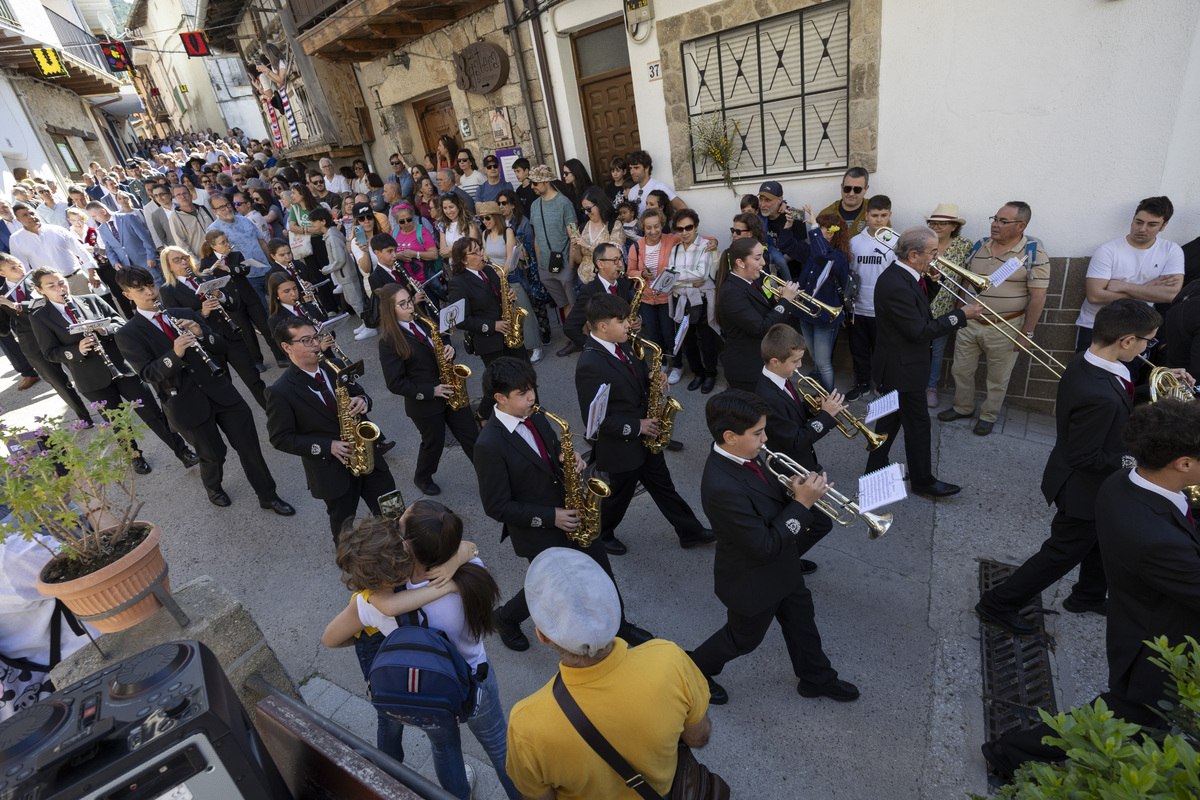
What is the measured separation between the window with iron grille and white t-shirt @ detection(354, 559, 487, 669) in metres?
5.60

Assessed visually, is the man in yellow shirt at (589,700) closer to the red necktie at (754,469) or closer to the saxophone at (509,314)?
the red necktie at (754,469)

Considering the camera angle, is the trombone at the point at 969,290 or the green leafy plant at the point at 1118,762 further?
the trombone at the point at 969,290

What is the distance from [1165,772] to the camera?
113 centimetres

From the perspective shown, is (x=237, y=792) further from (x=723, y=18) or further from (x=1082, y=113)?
(x=723, y=18)

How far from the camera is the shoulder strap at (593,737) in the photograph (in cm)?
167

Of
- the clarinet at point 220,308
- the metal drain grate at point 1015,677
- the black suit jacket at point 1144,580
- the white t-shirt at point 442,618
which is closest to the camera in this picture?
the black suit jacket at point 1144,580

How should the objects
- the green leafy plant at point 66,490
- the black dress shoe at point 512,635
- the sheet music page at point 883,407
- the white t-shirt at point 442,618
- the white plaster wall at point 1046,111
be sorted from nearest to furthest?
the white t-shirt at point 442,618 → the green leafy plant at point 66,490 → the sheet music page at point 883,407 → the black dress shoe at point 512,635 → the white plaster wall at point 1046,111

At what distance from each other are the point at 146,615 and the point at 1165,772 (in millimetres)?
3607

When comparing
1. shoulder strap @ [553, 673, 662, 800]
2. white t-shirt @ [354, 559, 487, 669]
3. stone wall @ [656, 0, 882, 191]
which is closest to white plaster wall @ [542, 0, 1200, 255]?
stone wall @ [656, 0, 882, 191]

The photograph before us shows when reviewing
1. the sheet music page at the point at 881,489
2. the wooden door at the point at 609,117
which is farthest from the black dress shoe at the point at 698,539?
the wooden door at the point at 609,117

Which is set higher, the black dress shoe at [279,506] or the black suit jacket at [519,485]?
the black suit jacket at [519,485]

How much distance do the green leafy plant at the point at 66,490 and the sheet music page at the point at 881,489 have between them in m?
3.32

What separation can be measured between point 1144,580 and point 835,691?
1.41 metres

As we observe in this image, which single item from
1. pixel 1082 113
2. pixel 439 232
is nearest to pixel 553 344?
pixel 439 232
